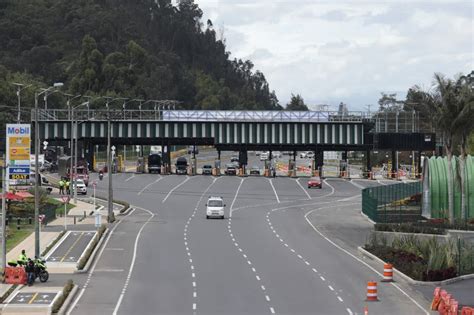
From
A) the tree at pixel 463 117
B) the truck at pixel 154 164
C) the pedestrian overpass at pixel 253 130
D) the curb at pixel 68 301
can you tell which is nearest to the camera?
the curb at pixel 68 301

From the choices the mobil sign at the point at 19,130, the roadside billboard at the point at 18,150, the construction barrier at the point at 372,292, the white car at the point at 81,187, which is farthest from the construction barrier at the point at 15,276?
the white car at the point at 81,187

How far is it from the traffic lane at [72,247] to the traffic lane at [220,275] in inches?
248

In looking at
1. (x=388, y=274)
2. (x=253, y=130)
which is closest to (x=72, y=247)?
(x=388, y=274)

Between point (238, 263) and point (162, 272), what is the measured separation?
17.2 feet

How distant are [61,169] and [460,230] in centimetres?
6594

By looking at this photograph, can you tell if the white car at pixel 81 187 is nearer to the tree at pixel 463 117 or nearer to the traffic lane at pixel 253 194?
the traffic lane at pixel 253 194

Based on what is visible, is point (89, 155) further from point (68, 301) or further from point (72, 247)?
point (68, 301)

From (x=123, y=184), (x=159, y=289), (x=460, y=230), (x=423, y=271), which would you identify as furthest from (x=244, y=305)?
(x=123, y=184)

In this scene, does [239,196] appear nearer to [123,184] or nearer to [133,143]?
[123,184]

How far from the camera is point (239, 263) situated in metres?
52.8

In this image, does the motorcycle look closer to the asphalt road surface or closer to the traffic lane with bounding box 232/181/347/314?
the asphalt road surface

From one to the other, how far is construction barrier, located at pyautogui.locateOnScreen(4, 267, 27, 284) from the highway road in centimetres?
297

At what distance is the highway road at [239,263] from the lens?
40.0 m

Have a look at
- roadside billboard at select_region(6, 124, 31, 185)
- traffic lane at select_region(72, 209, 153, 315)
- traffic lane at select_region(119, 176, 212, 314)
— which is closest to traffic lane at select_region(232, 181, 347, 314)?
traffic lane at select_region(119, 176, 212, 314)
